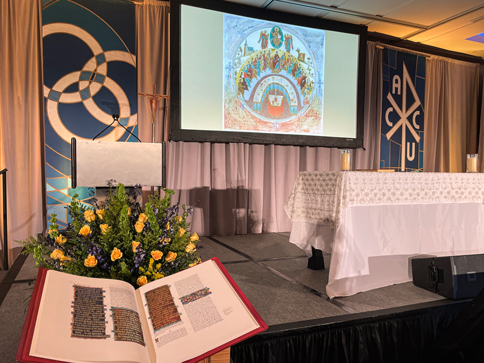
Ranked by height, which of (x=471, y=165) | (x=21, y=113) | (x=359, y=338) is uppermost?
(x=21, y=113)

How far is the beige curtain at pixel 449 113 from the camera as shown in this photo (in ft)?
17.0

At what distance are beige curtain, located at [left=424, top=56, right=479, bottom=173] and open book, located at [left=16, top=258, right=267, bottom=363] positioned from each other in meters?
5.22

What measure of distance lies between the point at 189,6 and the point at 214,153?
1557 mm

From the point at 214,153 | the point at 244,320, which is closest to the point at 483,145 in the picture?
the point at 214,153

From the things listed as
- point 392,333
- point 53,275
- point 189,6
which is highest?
point 189,6

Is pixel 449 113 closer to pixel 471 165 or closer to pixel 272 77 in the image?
pixel 272 77

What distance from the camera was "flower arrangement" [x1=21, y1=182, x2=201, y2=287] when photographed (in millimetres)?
970

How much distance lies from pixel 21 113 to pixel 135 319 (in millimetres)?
3242

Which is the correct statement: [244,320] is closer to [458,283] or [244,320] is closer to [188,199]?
[458,283]

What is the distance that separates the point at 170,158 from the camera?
372 centimetres

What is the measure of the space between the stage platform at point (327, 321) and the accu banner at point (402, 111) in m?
3.24

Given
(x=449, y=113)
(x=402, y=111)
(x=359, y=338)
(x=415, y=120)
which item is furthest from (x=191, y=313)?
(x=449, y=113)

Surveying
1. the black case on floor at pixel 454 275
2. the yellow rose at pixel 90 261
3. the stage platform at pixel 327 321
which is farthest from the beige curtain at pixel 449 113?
the yellow rose at pixel 90 261

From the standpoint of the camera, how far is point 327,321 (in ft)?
5.12
